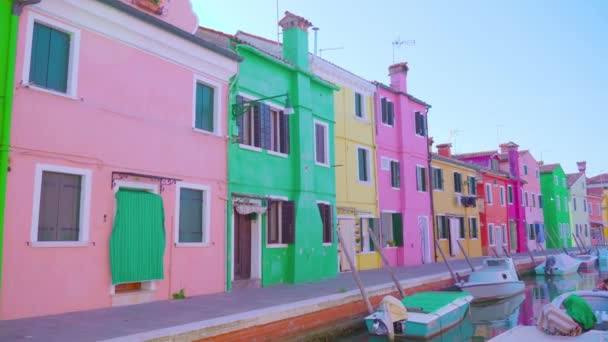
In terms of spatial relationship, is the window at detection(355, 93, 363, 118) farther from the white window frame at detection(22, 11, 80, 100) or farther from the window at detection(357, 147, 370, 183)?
the white window frame at detection(22, 11, 80, 100)

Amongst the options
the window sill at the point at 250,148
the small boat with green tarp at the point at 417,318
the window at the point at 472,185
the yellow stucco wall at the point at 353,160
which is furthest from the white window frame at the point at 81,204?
the window at the point at 472,185

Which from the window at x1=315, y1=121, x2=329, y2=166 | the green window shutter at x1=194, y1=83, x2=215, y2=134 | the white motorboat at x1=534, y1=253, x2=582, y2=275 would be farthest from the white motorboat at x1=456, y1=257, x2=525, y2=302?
the green window shutter at x1=194, y1=83, x2=215, y2=134

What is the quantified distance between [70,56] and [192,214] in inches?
175

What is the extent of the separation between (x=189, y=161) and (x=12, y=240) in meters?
4.45

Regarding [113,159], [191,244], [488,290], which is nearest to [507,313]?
[488,290]

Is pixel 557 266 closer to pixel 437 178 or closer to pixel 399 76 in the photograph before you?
pixel 437 178

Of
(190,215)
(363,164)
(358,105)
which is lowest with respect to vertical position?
(190,215)

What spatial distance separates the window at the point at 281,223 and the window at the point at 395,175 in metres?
8.98

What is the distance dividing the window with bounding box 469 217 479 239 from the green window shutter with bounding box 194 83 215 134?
21689 mm

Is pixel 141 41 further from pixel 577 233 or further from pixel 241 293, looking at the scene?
pixel 577 233

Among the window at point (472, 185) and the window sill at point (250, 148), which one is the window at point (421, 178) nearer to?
the window at point (472, 185)

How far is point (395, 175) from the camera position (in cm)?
2297

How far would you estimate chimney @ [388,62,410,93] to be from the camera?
24.8 m

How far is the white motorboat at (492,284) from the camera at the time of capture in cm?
1706
